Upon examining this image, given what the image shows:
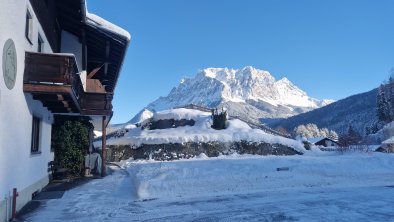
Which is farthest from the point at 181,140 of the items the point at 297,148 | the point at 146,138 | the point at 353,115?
the point at 353,115

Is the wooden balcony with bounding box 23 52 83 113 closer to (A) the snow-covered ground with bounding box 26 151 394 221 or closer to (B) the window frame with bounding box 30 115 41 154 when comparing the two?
(B) the window frame with bounding box 30 115 41 154

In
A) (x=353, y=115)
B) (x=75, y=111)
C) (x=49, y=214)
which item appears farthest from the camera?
(x=353, y=115)

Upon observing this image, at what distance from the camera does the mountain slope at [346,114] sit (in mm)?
133000

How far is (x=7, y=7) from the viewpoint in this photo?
8.25m

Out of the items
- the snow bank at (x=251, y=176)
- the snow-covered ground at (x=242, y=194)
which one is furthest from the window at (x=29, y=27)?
the snow bank at (x=251, y=176)

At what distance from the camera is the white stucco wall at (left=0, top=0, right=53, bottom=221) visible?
815 centimetres

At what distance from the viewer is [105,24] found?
1612 centimetres

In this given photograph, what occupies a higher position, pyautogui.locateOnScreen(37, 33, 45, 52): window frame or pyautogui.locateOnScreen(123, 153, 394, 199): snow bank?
pyautogui.locateOnScreen(37, 33, 45, 52): window frame

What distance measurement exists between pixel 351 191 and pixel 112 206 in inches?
311

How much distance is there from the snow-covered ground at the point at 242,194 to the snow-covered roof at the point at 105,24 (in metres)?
5.71

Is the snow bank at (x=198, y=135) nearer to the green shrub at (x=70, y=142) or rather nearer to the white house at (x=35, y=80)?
the green shrub at (x=70, y=142)

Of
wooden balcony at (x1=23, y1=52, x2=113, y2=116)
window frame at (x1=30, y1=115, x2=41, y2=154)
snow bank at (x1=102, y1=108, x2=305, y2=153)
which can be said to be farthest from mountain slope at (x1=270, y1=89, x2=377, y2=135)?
wooden balcony at (x1=23, y1=52, x2=113, y2=116)

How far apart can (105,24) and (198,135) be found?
11282mm

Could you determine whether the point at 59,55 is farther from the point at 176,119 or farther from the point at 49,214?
Answer: the point at 176,119
